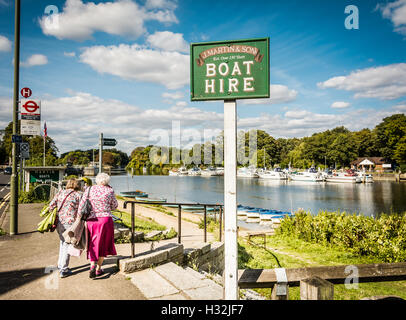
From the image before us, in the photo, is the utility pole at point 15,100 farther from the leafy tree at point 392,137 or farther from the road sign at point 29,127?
the leafy tree at point 392,137

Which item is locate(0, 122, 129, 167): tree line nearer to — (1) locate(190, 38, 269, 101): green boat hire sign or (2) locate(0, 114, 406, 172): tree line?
(2) locate(0, 114, 406, 172): tree line

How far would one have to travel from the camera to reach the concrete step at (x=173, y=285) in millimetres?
3918

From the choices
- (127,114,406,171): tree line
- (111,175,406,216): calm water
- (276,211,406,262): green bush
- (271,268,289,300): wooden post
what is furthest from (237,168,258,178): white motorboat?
(271,268,289,300): wooden post

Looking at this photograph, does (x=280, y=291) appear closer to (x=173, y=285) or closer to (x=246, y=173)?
(x=173, y=285)

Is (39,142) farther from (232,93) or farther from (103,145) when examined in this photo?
(232,93)

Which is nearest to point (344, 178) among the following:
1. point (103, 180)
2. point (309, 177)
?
point (309, 177)

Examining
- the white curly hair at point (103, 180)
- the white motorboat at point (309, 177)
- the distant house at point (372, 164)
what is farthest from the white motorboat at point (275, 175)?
the white curly hair at point (103, 180)

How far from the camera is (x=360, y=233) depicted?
A: 30.6 ft

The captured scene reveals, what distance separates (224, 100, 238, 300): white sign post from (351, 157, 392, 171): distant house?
9106 centimetres

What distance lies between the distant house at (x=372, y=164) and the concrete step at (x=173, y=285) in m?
90.4

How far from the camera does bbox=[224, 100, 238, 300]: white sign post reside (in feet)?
11.2

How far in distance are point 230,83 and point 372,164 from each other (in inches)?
3714

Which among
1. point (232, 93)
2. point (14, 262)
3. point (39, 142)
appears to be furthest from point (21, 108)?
point (39, 142)

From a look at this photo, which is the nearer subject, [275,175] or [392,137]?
[392,137]
